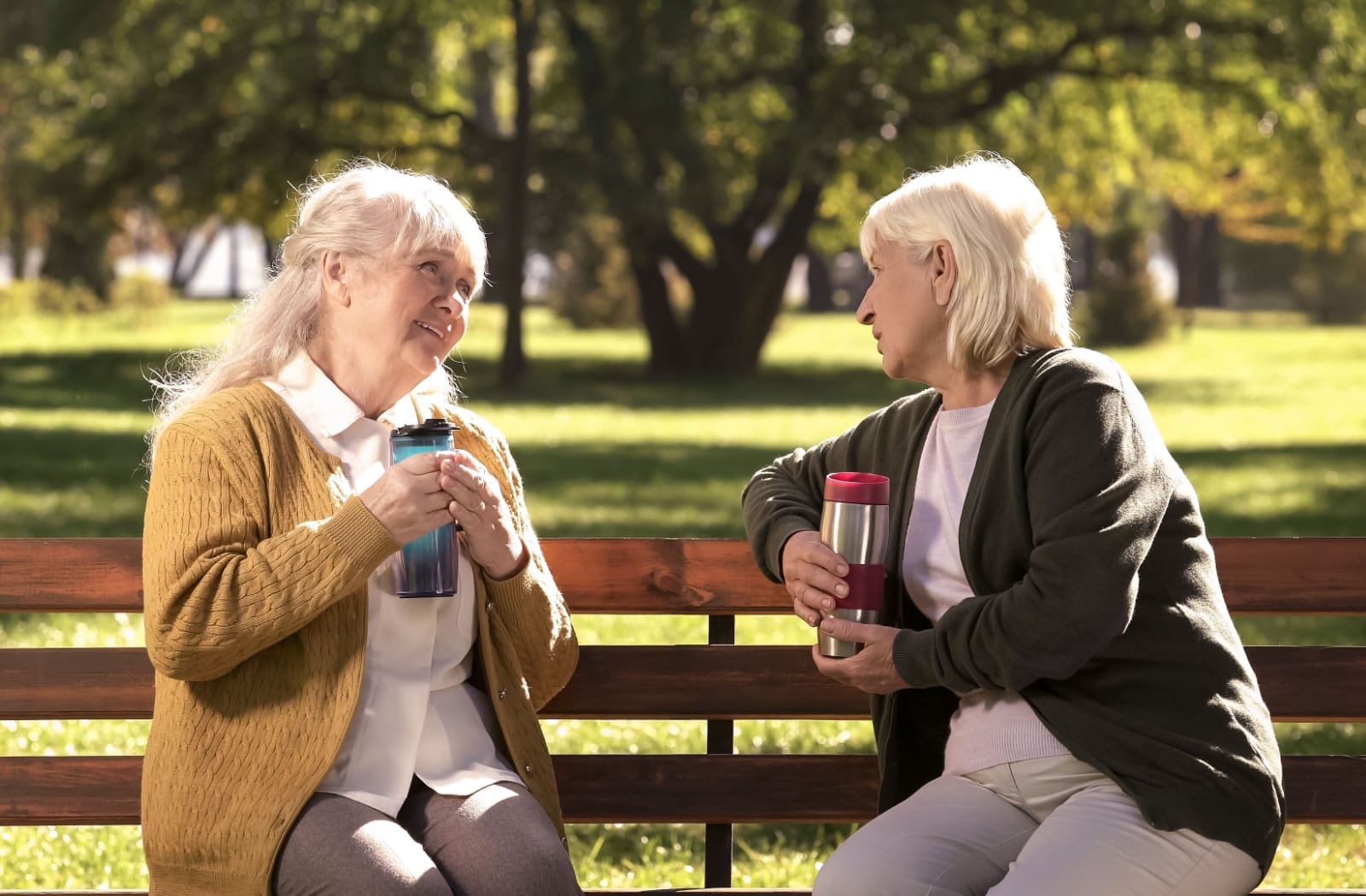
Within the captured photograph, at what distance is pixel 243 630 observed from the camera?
113 inches

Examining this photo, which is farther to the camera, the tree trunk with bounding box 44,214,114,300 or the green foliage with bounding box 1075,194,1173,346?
the green foliage with bounding box 1075,194,1173,346

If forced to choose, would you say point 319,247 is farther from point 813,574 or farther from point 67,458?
point 67,458

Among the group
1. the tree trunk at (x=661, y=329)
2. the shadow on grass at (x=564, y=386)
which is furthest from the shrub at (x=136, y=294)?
the tree trunk at (x=661, y=329)

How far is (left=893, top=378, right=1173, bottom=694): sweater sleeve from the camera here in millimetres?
2846

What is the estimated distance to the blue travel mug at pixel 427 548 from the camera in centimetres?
294

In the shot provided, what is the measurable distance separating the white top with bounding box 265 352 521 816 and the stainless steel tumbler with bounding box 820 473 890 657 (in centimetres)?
71

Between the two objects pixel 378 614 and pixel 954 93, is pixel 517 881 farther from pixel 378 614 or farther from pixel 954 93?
pixel 954 93


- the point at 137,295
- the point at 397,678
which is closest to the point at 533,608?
the point at 397,678

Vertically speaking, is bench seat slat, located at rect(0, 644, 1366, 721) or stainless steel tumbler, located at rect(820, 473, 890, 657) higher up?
stainless steel tumbler, located at rect(820, 473, 890, 657)

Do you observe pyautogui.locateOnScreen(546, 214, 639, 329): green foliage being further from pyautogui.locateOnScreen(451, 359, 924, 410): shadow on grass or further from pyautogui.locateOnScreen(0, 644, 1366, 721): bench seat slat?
pyautogui.locateOnScreen(0, 644, 1366, 721): bench seat slat

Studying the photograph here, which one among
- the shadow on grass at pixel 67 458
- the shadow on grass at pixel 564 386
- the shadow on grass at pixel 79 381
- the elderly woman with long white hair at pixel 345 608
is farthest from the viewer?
the shadow on grass at pixel 564 386

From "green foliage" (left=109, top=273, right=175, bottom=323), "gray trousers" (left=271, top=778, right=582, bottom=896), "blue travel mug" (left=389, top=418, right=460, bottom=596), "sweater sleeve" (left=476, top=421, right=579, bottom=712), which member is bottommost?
"green foliage" (left=109, top=273, right=175, bottom=323)

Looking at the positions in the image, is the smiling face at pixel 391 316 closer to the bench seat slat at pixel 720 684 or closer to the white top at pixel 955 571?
the bench seat slat at pixel 720 684

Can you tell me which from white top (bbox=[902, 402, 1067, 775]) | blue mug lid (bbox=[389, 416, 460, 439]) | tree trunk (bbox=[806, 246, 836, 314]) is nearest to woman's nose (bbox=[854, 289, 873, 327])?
white top (bbox=[902, 402, 1067, 775])
